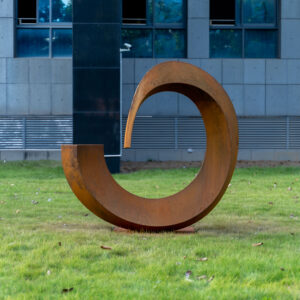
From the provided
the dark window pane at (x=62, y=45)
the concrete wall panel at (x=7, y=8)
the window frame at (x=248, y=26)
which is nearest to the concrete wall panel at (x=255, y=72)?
the window frame at (x=248, y=26)

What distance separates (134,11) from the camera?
19.1 m

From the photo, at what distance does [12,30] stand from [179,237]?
1441 cm

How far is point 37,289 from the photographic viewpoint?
4.30 metres

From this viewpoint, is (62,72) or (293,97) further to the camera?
(293,97)

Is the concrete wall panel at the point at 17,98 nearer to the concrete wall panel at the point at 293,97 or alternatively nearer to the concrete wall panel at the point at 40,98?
the concrete wall panel at the point at 40,98

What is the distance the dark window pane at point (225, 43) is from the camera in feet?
62.8

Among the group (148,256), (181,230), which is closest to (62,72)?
(181,230)

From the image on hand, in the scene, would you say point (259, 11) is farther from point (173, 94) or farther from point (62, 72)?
point (62, 72)

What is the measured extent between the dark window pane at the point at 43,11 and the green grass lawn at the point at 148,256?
36.4 feet

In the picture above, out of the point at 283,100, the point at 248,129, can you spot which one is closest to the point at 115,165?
the point at 248,129

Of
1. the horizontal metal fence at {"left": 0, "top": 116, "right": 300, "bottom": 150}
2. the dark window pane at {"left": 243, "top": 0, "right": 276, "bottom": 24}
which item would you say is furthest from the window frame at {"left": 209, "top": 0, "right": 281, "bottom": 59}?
the horizontal metal fence at {"left": 0, "top": 116, "right": 300, "bottom": 150}

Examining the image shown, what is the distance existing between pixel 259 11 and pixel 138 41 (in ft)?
14.8

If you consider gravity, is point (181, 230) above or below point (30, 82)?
below

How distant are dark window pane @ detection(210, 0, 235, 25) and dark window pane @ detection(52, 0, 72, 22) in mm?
5100
